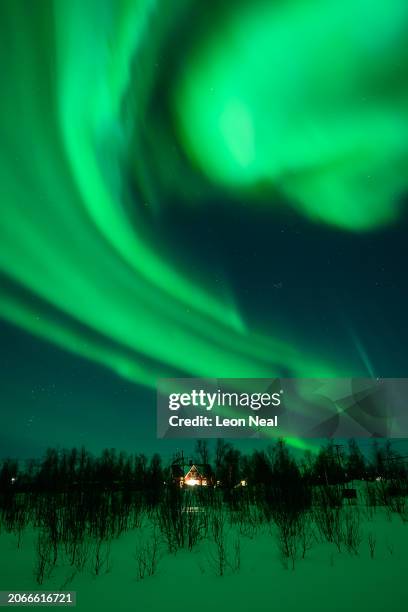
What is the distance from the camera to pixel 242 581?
758 centimetres

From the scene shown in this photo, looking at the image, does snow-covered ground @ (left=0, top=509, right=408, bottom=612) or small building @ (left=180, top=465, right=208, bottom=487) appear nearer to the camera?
snow-covered ground @ (left=0, top=509, right=408, bottom=612)

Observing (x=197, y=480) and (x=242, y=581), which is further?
(x=197, y=480)

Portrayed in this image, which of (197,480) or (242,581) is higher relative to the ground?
(197,480)

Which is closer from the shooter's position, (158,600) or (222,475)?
(158,600)

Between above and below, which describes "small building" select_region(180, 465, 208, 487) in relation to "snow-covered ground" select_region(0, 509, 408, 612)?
above

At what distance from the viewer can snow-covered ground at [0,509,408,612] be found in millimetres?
6391

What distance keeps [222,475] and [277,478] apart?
5.81 m

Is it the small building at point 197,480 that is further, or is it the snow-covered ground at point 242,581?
the small building at point 197,480

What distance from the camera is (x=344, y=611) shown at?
5.90m

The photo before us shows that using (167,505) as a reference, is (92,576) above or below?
below

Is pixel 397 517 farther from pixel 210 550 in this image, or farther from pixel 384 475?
pixel 210 550

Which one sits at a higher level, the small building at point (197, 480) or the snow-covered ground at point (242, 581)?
the small building at point (197, 480)

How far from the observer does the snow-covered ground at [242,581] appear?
639 cm

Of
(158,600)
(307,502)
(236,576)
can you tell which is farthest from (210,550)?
(307,502)
